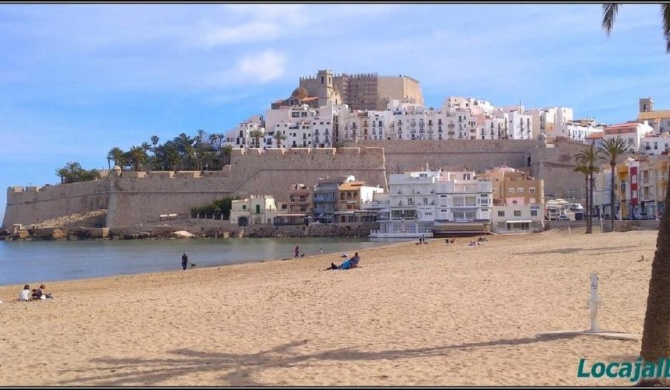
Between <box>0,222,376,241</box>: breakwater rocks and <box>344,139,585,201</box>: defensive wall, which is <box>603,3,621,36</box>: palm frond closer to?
<box>0,222,376,241</box>: breakwater rocks

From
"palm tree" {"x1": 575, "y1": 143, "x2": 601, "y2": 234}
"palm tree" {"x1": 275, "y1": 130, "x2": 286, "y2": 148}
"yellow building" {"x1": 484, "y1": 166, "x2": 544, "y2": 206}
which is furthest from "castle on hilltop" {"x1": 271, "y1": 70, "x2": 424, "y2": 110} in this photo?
"palm tree" {"x1": 575, "y1": 143, "x2": 601, "y2": 234}

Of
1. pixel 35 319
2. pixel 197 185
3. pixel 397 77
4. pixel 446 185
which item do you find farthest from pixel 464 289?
pixel 397 77

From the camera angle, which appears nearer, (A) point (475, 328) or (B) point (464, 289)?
(A) point (475, 328)

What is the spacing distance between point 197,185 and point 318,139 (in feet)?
57.6

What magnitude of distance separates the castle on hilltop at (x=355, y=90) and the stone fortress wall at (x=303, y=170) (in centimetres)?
2546

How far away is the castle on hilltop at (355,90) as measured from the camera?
89.1m

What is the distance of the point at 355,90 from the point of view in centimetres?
9475

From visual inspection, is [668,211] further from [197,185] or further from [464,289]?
[197,185]

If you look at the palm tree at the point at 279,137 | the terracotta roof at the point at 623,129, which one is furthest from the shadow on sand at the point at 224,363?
the palm tree at the point at 279,137

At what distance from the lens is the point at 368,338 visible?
7.23 m

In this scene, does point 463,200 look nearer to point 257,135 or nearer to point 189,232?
point 189,232

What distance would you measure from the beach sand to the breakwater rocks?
39.6m

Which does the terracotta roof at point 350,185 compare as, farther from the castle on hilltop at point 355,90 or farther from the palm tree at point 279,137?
the castle on hilltop at point 355,90

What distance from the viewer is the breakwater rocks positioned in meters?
52.4
